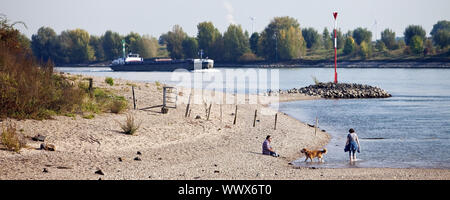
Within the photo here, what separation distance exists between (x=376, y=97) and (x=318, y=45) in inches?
4665

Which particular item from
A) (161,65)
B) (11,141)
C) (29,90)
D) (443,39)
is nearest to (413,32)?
(443,39)

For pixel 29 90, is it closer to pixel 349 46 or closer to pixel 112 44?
pixel 349 46

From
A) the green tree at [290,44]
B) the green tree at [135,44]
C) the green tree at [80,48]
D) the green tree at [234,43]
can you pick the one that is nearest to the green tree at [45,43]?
the green tree at [80,48]

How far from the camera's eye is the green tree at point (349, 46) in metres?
140

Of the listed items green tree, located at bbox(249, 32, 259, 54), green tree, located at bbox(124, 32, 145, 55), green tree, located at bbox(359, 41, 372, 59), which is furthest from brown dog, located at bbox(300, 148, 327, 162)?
green tree, located at bbox(124, 32, 145, 55)

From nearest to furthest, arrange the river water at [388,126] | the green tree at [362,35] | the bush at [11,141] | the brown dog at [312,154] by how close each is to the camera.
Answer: the bush at [11,141] → the brown dog at [312,154] → the river water at [388,126] → the green tree at [362,35]

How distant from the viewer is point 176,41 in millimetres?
167250

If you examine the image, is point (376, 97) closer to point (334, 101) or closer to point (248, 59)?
point (334, 101)

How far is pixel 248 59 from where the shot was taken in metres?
152

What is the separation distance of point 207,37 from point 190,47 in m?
6.17

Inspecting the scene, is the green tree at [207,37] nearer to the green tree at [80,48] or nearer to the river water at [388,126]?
the green tree at [80,48]

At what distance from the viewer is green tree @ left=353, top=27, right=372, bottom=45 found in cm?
16601
